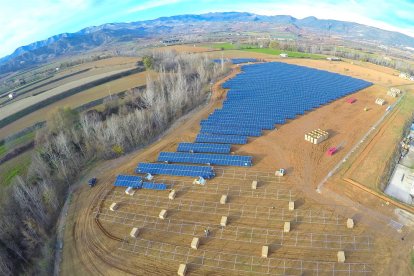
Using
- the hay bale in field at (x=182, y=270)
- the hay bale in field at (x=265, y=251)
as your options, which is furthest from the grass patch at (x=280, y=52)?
the hay bale in field at (x=182, y=270)

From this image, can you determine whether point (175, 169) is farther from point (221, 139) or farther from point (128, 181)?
point (221, 139)

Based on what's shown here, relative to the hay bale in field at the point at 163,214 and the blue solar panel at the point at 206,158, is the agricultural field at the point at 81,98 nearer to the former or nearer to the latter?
the blue solar panel at the point at 206,158

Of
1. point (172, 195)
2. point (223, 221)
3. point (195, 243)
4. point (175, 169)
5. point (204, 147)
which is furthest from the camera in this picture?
point (204, 147)

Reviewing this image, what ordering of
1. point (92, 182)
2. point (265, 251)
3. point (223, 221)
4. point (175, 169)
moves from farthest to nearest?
1. point (175, 169)
2. point (92, 182)
3. point (223, 221)
4. point (265, 251)

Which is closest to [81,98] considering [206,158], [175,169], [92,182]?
[92,182]

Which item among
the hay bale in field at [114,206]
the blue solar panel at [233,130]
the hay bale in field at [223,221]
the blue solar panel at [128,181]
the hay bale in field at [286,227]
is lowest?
the hay bale in field at [286,227]

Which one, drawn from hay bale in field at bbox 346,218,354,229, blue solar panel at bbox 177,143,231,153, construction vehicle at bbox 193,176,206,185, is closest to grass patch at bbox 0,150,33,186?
blue solar panel at bbox 177,143,231,153

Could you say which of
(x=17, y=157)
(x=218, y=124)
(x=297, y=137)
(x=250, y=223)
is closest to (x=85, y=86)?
(x=17, y=157)
